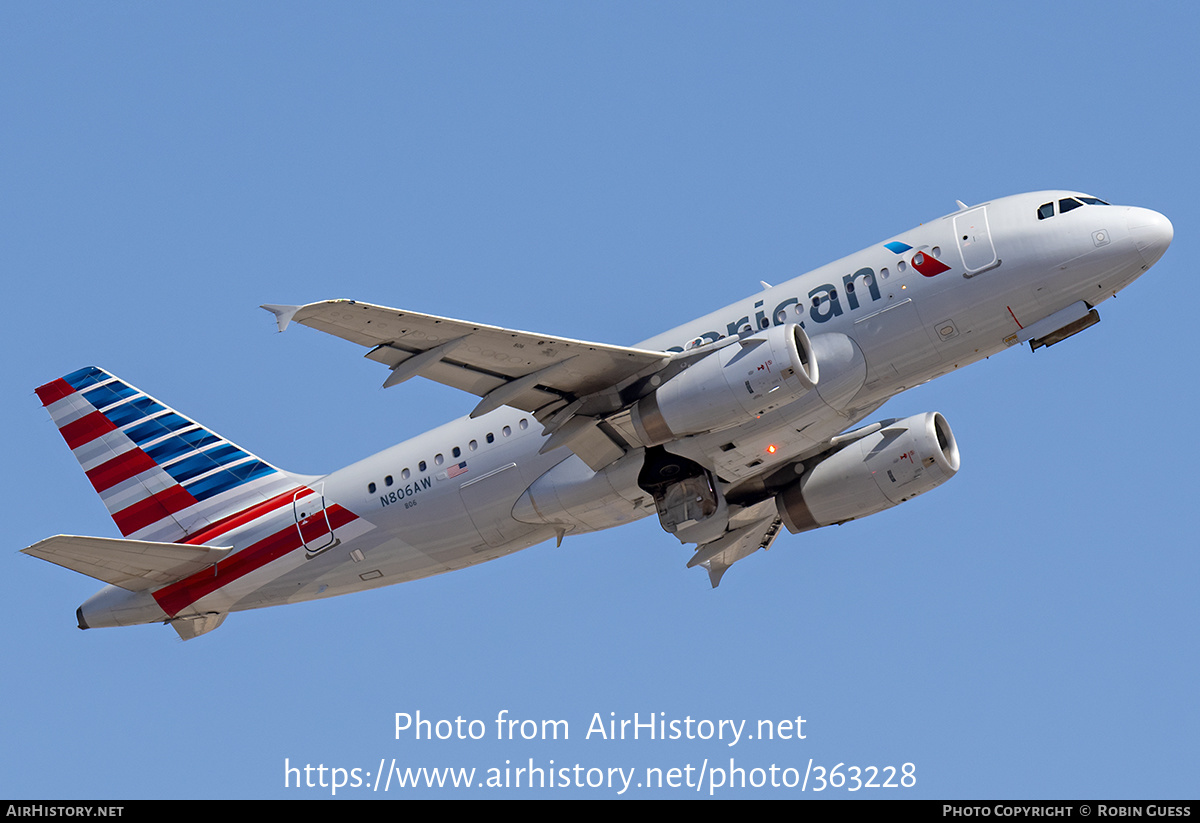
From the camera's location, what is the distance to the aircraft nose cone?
1193 inches

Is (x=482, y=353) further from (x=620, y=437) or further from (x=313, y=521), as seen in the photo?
(x=313, y=521)

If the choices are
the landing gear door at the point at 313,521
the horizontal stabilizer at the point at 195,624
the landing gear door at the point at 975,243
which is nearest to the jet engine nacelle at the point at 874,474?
the landing gear door at the point at 975,243

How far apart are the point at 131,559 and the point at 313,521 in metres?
4.46

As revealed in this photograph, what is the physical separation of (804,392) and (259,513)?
14.7 m

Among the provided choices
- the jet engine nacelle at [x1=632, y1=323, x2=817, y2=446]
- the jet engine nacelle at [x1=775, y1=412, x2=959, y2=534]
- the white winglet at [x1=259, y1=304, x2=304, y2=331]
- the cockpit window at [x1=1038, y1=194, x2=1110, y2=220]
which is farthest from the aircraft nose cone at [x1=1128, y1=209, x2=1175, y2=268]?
the white winglet at [x1=259, y1=304, x2=304, y2=331]

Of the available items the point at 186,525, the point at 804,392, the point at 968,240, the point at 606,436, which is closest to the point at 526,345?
the point at 606,436

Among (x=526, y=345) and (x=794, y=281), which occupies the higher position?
(x=794, y=281)

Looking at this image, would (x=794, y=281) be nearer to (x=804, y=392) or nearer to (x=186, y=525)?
(x=804, y=392)

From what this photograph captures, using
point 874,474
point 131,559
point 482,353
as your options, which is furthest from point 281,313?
point 874,474

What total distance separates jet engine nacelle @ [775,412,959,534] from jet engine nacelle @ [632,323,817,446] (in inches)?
235

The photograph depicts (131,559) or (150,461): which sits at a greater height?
(150,461)

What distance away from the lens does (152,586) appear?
36125mm

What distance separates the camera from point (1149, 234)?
3034cm

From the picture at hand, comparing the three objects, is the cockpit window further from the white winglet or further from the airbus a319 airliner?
the white winglet
